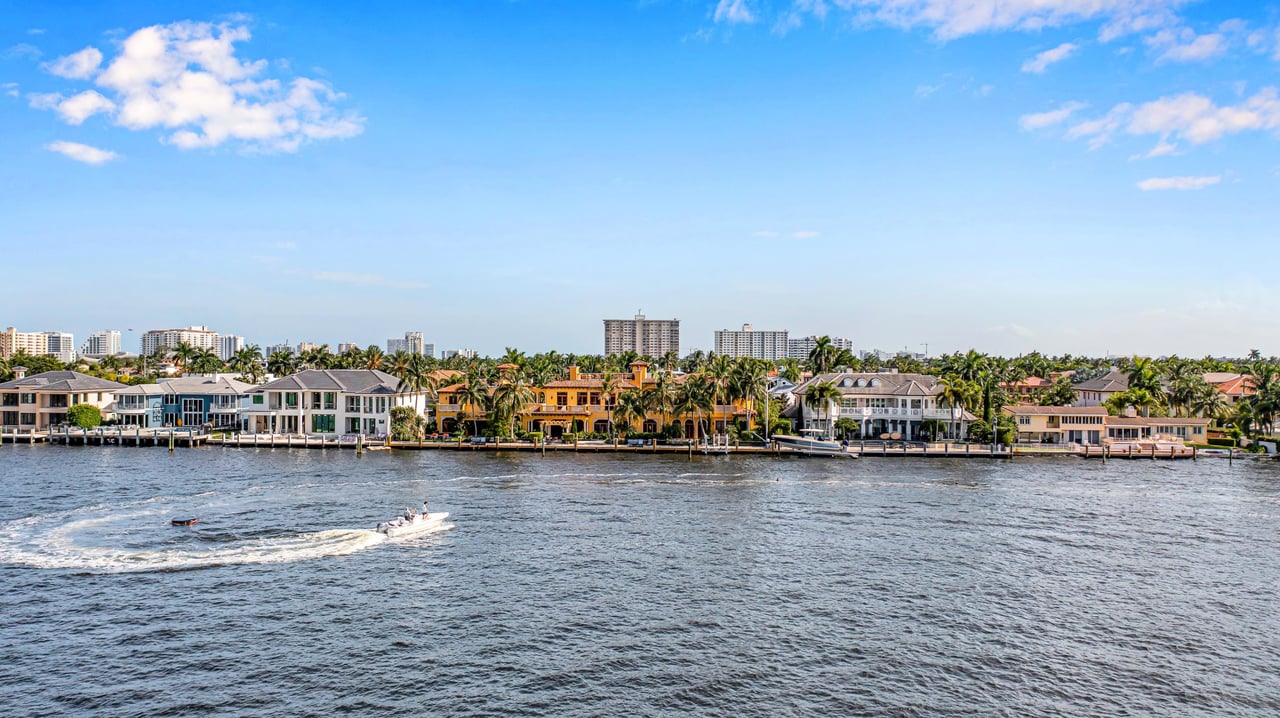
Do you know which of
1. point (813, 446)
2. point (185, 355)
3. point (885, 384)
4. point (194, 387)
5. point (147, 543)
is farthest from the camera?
point (185, 355)

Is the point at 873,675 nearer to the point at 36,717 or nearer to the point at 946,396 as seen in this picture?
the point at 36,717

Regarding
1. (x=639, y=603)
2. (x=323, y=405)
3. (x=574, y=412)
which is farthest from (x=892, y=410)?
(x=639, y=603)

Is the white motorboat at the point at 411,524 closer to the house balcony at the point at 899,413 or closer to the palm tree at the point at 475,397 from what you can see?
the palm tree at the point at 475,397

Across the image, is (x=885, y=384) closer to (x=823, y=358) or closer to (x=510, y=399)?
(x=823, y=358)

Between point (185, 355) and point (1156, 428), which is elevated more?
point (185, 355)

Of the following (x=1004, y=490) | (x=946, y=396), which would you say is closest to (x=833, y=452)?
(x=946, y=396)

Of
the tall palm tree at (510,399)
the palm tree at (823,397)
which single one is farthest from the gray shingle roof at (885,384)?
the tall palm tree at (510,399)

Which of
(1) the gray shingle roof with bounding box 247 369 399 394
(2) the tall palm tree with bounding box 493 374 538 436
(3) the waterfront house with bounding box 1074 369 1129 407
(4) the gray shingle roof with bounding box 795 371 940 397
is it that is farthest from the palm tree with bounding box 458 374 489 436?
(3) the waterfront house with bounding box 1074 369 1129 407
